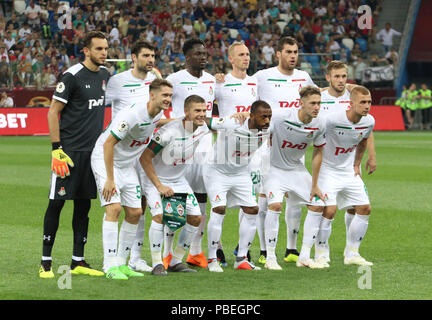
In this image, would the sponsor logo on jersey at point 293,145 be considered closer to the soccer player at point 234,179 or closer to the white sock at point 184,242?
the soccer player at point 234,179

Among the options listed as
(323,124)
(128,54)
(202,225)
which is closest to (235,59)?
(323,124)

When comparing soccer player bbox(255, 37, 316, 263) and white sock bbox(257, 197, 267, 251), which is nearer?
soccer player bbox(255, 37, 316, 263)

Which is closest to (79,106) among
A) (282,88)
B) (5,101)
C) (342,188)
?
(282,88)

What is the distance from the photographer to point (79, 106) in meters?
8.14

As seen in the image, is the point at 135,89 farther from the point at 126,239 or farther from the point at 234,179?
the point at 126,239

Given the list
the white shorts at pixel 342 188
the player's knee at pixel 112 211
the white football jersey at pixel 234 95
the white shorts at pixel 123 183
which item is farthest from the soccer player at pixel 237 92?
the player's knee at pixel 112 211

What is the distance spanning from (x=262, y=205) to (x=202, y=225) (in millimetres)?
868

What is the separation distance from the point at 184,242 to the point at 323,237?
1600 mm

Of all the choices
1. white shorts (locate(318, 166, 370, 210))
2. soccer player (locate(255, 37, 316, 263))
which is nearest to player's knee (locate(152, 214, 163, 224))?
soccer player (locate(255, 37, 316, 263))

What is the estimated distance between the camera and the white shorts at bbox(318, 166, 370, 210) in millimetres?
9078

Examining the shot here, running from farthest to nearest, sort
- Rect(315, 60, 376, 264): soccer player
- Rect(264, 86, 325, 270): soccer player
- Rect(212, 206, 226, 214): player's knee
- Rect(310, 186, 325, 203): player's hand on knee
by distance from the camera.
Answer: Rect(315, 60, 376, 264): soccer player < Rect(310, 186, 325, 203): player's hand on knee < Rect(264, 86, 325, 270): soccer player < Rect(212, 206, 226, 214): player's knee

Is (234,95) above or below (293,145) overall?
above

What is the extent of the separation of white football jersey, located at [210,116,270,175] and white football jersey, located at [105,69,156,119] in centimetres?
87

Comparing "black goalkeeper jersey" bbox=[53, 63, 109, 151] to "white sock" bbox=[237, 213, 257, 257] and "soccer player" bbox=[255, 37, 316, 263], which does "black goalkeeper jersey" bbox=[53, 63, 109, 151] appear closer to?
"white sock" bbox=[237, 213, 257, 257]
